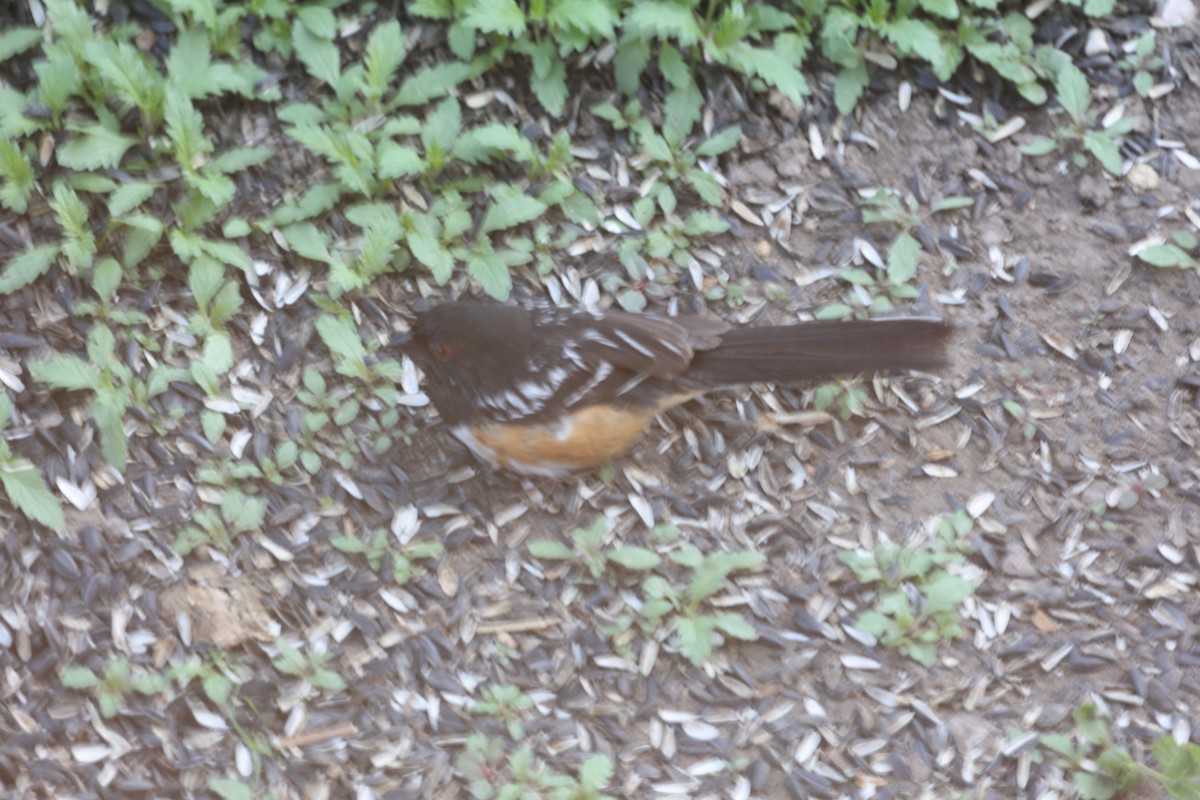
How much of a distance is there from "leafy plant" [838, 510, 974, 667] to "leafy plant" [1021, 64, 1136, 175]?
4.32ft

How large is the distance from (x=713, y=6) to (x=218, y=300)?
167 centimetres

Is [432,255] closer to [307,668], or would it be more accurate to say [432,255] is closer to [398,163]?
[398,163]

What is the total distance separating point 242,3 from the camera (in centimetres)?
400

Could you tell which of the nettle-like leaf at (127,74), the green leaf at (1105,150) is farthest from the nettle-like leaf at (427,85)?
the green leaf at (1105,150)

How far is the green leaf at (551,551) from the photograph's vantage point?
3607 millimetres

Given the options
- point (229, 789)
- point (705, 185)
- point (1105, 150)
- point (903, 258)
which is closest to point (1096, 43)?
point (1105, 150)

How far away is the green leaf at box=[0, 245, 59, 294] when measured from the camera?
3.65m

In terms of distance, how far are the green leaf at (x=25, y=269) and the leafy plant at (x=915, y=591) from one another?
226 centimetres

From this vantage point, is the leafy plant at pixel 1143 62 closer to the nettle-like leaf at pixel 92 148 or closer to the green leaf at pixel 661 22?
the green leaf at pixel 661 22

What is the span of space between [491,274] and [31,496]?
1332mm

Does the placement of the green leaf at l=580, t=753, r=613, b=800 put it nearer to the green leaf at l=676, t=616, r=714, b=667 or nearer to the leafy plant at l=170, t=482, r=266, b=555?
the green leaf at l=676, t=616, r=714, b=667

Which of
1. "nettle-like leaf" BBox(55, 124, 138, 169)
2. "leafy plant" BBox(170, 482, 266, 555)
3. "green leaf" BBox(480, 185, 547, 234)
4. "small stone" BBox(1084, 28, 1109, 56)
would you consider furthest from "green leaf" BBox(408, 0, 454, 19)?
"small stone" BBox(1084, 28, 1109, 56)

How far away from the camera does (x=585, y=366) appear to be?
3.57 metres

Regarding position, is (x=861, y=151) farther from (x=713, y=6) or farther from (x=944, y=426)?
(x=944, y=426)
